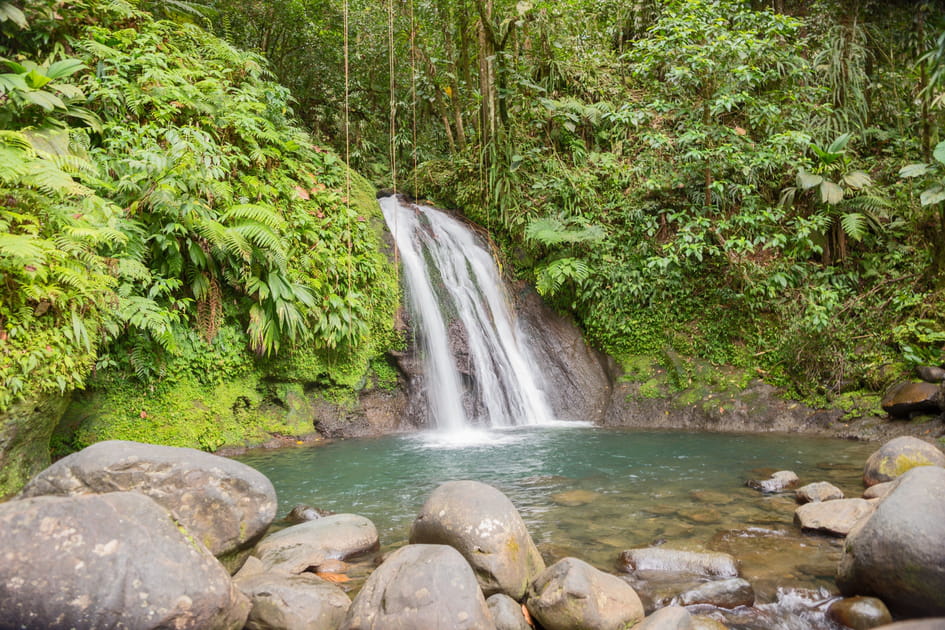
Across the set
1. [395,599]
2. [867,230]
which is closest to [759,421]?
[867,230]

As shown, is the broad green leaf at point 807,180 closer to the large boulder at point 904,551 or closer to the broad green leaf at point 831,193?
→ the broad green leaf at point 831,193

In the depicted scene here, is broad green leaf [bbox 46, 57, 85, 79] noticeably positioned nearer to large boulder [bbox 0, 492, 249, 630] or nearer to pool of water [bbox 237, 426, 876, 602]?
pool of water [bbox 237, 426, 876, 602]

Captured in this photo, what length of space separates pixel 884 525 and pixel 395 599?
278cm

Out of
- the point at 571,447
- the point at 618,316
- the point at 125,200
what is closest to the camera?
the point at 125,200

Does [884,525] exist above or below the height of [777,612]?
above

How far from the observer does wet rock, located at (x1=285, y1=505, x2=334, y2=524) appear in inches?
203

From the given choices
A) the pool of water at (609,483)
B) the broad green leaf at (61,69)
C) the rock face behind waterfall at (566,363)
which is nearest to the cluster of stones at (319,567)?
the pool of water at (609,483)

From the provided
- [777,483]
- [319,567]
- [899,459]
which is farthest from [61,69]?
[899,459]

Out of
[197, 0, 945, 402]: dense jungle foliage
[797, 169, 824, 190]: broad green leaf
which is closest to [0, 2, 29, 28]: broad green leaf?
[197, 0, 945, 402]: dense jungle foliage

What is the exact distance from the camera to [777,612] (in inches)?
138

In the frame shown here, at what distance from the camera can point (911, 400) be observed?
24.8 feet

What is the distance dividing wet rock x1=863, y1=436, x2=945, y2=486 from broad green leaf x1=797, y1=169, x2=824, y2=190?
16.2 ft

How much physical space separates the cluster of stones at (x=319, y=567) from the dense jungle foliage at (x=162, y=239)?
3055mm

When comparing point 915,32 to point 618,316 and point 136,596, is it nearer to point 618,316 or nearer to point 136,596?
point 618,316
